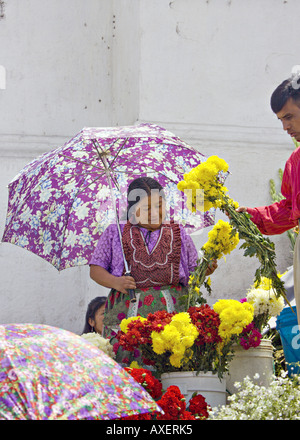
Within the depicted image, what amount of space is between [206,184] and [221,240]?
360 millimetres

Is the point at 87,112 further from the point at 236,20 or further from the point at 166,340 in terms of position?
the point at 166,340

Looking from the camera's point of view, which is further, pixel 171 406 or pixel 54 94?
pixel 54 94

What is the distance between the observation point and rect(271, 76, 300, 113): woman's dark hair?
178 inches

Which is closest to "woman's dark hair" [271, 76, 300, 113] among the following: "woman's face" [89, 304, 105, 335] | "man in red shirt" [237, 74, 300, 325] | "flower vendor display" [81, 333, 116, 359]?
"man in red shirt" [237, 74, 300, 325]

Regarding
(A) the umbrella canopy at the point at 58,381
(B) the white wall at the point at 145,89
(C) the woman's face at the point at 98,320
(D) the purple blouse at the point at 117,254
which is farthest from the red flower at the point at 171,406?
(B) the white wall at the point at 145,89

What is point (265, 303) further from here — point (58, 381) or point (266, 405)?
point (58, 381)

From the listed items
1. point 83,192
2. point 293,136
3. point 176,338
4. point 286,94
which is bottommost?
point 176,338

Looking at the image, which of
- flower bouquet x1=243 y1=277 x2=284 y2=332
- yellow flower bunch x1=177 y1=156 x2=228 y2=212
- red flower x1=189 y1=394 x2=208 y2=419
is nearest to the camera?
red flower x1=189 y1=394 x2=208 y2=419

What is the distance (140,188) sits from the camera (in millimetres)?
5285

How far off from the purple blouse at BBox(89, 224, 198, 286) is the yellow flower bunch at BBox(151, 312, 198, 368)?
73cm

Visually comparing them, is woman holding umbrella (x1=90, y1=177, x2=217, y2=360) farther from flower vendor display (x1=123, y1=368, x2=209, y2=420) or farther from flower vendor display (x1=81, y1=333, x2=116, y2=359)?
flower vendor display (x1=123, y1=368, x2=209, y2=420)

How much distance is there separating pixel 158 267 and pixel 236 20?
3.12m

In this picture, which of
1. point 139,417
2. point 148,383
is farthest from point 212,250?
point 139,417

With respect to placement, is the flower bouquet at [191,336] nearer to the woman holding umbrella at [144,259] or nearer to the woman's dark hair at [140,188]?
the woman holding umbrella at [144,259]
